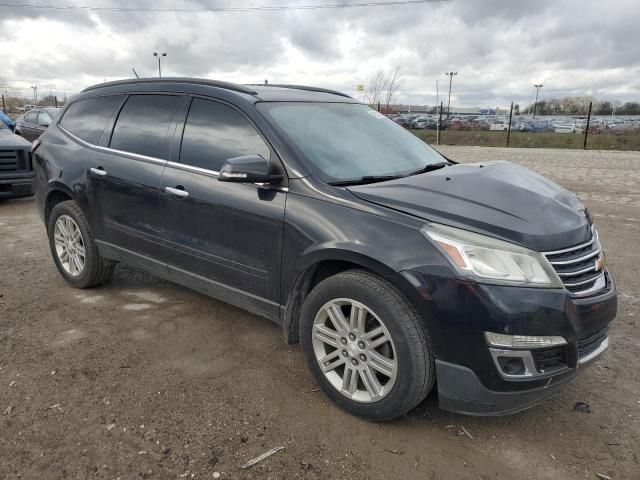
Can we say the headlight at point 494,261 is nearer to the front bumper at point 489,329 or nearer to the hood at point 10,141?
the front bumper at point 489,329

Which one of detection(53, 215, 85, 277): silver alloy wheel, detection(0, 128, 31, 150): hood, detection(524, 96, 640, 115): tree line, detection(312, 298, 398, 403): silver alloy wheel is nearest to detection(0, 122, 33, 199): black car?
detection(0, 128, 31, 150): hood

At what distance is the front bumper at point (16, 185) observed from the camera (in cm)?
849

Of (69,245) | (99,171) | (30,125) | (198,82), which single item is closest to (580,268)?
(198,82)

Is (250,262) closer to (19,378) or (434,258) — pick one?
(434,258)

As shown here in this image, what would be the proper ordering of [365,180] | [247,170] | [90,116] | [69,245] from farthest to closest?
[69,245] → [90,116] → [365,180] → [247,170]

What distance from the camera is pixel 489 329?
2340 mm

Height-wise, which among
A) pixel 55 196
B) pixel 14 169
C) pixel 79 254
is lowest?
pixel 79 254

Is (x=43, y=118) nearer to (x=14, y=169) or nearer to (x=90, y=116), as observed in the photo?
(x=14, y=169)

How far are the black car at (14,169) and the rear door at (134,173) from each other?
17.8ft

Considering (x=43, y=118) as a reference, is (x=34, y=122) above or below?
below

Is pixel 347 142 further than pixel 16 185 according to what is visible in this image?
No

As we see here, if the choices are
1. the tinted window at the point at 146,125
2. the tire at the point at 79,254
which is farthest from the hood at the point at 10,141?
the tinted window at the point at 146,125

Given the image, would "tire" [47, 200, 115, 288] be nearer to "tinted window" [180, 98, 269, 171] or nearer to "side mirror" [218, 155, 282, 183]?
"tinted window" [180, 98, 269, 171]

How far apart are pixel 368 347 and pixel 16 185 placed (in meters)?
8.11
